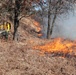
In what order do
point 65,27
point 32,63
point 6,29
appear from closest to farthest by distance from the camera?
point 32,63, point 6,29, point 65,27

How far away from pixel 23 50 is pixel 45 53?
1621 mm

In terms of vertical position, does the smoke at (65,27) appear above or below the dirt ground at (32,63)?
above

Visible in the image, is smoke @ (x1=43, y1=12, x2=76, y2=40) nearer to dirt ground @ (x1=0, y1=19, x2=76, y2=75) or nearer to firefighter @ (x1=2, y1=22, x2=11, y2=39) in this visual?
firefighter @ (x1=2, y1=22, x2=11, y2=39)

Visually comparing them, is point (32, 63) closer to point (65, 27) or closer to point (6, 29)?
point (6, 29)

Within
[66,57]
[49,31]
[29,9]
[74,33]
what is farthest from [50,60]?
[74,33]

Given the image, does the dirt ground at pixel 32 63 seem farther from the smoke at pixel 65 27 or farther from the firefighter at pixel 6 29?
the smoke at pixel 65 27

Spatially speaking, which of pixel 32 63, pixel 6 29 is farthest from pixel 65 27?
pixel 32 63

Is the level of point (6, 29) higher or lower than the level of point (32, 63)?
higher

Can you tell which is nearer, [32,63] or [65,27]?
[32,63]

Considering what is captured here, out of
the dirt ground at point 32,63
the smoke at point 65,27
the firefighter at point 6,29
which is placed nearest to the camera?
the dirt ground at point 32,63

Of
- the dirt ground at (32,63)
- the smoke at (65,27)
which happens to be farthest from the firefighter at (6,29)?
the smoke at (65,27)

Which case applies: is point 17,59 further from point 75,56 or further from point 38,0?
point 38,0

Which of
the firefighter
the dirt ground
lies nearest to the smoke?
the firefighter

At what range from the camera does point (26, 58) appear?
1655 cm
